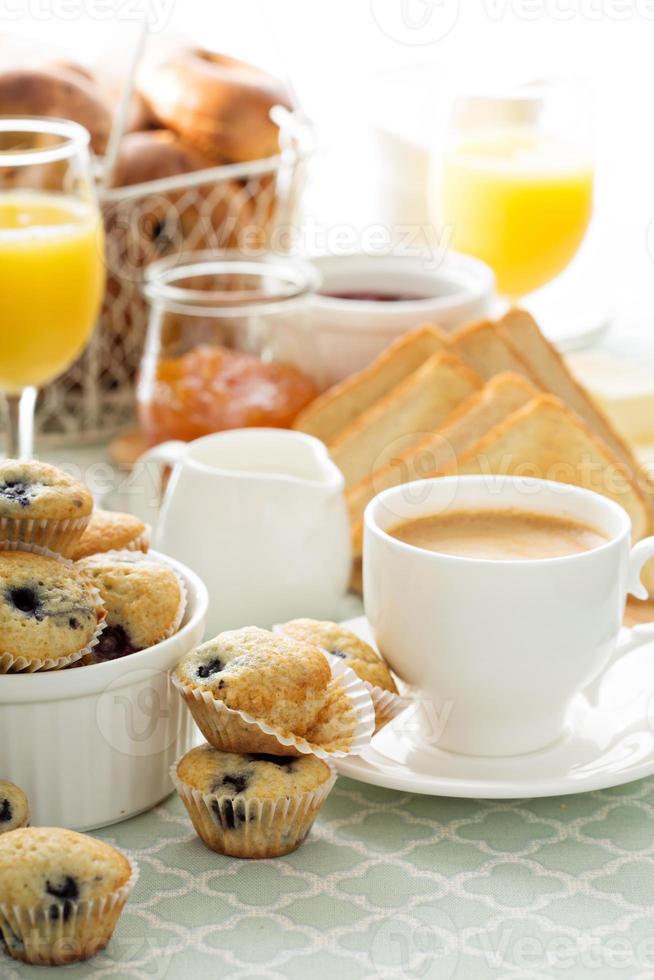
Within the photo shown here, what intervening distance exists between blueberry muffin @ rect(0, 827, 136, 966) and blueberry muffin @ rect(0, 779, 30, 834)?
0.21 feet

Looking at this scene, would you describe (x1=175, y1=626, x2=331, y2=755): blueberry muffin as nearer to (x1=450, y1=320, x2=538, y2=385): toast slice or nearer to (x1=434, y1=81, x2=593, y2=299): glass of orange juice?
(x1=450, y1=320, x2=538, y2=385): toast slice

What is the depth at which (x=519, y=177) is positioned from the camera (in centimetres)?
201

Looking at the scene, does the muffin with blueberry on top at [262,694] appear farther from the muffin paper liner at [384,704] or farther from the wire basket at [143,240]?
the wire basket at [143,240]

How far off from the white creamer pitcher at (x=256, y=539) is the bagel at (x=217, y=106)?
670 mm

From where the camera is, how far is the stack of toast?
56.6 inches

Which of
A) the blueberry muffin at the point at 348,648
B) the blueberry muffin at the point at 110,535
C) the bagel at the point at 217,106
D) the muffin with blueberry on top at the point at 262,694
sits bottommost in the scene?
the blueberry muffin at the point at 348,648

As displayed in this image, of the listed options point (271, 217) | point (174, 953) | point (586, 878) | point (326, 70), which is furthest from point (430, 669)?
point (326, 70)

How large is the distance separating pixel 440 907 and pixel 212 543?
1.66 ft

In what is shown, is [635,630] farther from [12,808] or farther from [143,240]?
[143,240]

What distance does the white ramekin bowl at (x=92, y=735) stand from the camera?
0.93 metres
